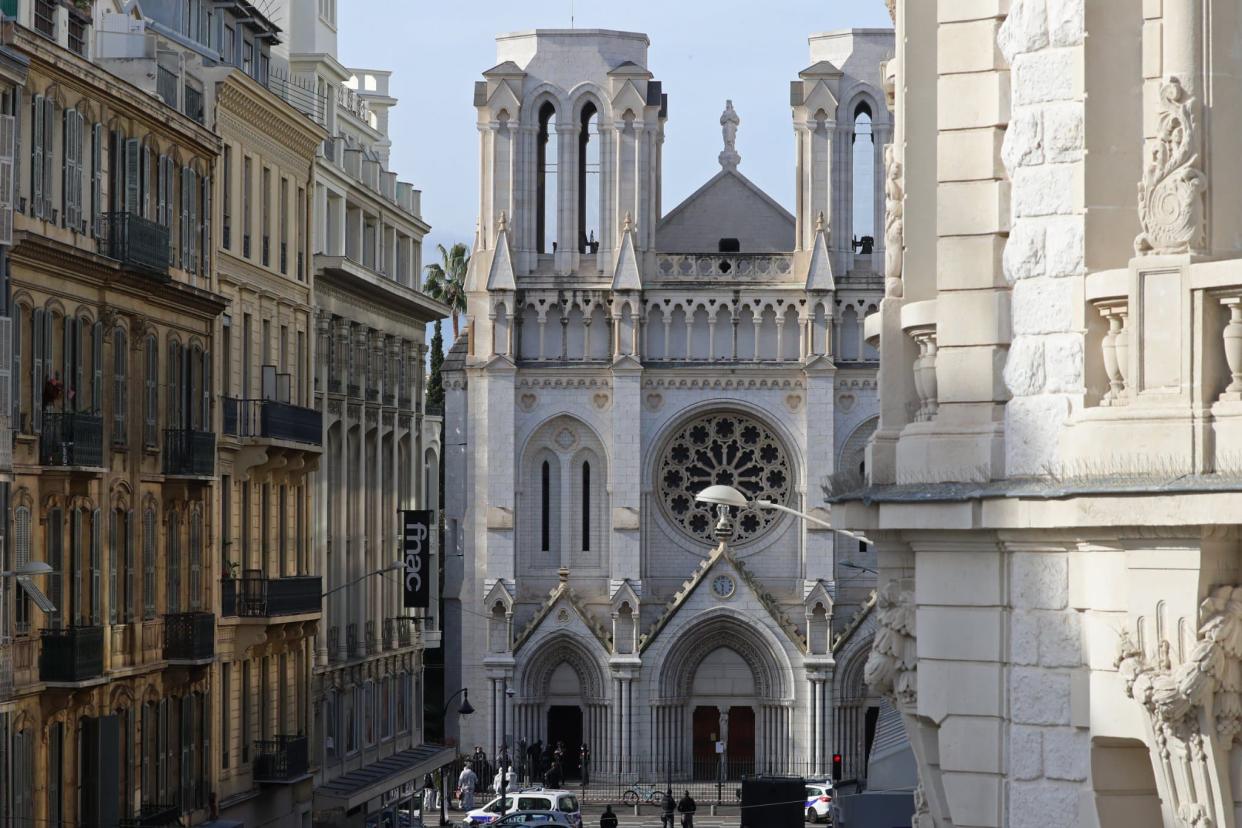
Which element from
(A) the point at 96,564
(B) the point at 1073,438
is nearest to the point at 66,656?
(A) the point at 96,564

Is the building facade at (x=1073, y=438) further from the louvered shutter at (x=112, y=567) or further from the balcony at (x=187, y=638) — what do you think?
the balcony at (x=187, y=638)

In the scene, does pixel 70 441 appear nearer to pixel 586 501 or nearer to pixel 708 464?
pixel 586 501

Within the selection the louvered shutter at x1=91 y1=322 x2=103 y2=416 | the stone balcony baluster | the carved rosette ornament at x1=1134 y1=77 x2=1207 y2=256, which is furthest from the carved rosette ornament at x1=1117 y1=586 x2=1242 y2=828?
the louvered shutter at x1=91 y1=322 x2=103 y2=416

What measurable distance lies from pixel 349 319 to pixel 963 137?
1680 inches

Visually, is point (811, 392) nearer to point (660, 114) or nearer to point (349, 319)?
point (660, 114)

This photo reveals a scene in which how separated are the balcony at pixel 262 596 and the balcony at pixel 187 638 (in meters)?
2.98

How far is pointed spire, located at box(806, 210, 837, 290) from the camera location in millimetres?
80312

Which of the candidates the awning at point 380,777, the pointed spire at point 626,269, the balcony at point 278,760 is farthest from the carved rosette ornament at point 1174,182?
the pointed spire at point 626,269

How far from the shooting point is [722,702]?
80125mm

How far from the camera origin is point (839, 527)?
650 inches

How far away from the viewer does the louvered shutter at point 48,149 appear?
33.9m

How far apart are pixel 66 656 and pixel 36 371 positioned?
A: 3.68 meters

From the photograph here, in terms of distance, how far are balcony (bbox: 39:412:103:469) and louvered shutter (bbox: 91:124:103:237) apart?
286 cm

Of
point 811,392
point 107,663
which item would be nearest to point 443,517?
point 811,392
